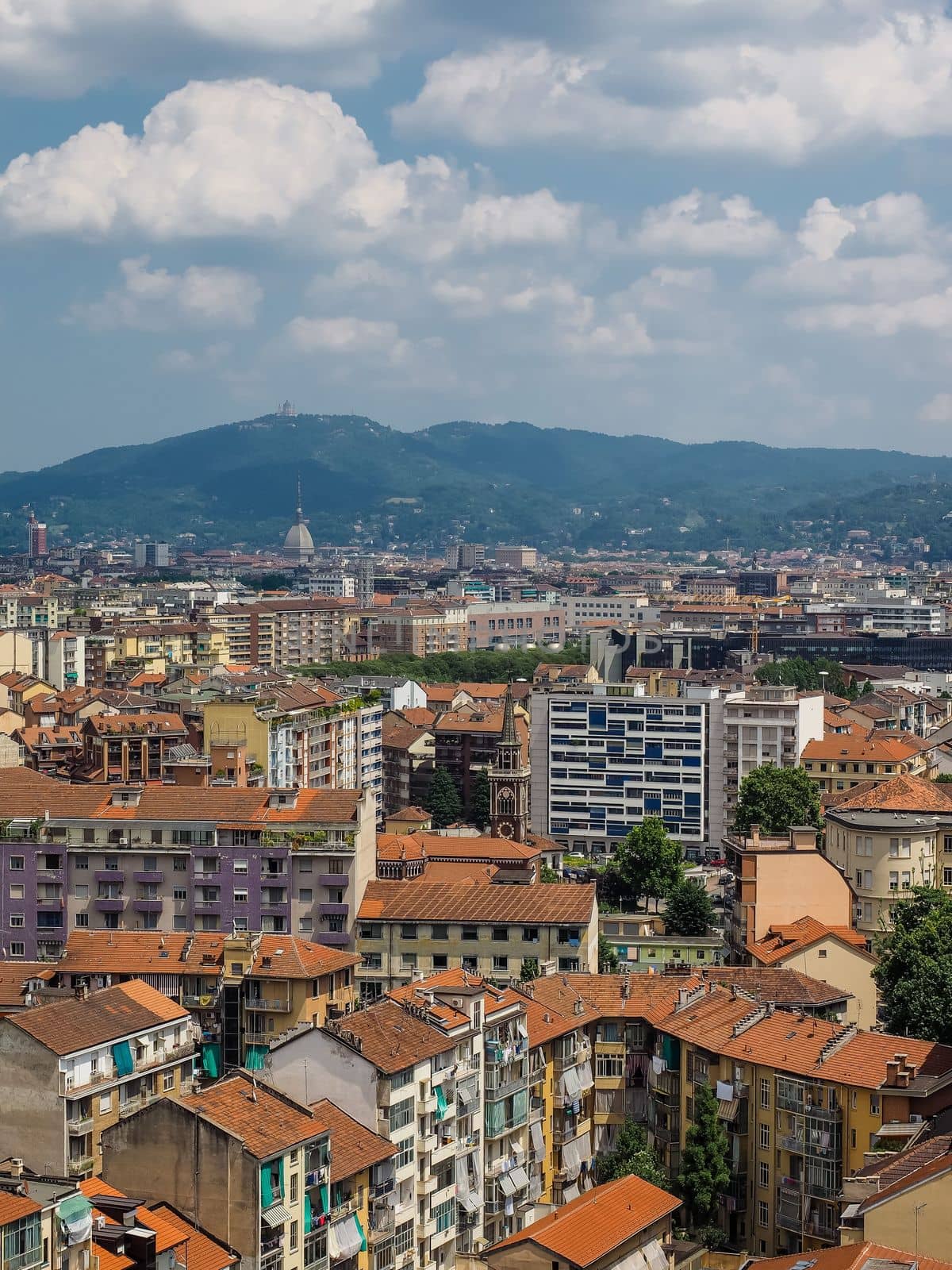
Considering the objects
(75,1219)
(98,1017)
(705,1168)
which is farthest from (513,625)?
(75,1219)

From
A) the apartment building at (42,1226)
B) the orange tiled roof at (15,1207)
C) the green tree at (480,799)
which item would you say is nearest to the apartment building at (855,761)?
the green tree at (480,799)

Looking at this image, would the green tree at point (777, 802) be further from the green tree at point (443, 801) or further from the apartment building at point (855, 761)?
the green tree at point (443, 801)

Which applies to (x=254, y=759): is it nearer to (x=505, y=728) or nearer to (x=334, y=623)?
(x=505, y=728)

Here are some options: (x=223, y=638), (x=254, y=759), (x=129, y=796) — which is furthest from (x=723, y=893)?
(x=223, y=638)

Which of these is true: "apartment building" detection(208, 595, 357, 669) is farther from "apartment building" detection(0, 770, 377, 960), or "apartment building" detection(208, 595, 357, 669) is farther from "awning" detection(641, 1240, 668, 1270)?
"awning" detection(641, 1240, 668, 1270)

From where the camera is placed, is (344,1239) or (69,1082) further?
(69,1082)

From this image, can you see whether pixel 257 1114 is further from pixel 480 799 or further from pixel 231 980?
pixel 480 799
